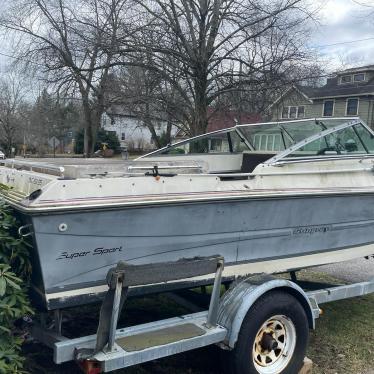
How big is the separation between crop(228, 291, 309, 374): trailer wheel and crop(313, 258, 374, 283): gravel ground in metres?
3.39

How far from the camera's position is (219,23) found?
11461mm

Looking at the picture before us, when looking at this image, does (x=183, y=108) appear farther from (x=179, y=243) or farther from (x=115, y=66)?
(x=179, y=243)

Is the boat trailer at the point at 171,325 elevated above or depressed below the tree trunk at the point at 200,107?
below

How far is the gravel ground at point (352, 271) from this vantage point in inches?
286

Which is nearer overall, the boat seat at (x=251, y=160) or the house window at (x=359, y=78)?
the boat seat at (x=251, y=160)

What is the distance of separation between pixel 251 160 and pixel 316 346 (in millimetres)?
2145

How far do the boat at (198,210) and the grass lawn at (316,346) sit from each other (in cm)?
79

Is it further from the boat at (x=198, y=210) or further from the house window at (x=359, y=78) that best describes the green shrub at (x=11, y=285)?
the house window at (x=359, y=78)

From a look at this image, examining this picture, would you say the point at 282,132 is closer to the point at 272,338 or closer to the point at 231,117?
the point at 272,338

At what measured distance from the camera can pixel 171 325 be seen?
11.9 feet

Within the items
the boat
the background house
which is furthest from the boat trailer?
the background house

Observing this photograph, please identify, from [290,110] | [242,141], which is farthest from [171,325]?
[290,110]

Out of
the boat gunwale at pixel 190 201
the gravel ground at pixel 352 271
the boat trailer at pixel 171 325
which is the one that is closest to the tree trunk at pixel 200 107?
the gravel ground at pixel 352 271

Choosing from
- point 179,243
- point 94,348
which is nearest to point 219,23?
point 179,243
